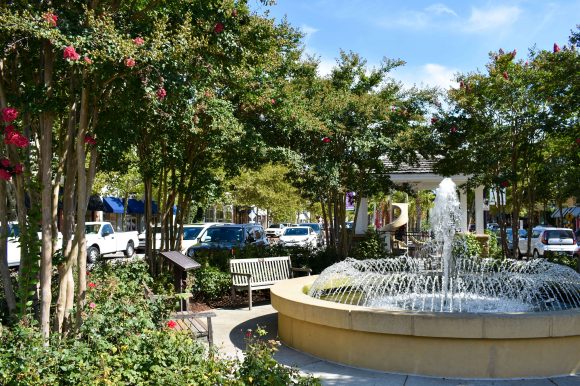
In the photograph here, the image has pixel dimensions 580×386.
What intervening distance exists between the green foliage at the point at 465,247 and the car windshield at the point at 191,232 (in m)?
10.9

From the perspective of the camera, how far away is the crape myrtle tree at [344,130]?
1340cm

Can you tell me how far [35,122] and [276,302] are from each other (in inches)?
152

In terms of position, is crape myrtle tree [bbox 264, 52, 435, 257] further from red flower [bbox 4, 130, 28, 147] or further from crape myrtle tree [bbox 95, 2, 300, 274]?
red flower [bbox 4, 130, 28, 147]

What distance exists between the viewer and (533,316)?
601 centimetres

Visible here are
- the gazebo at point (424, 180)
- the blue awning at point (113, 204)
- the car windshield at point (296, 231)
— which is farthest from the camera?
the blue awning at point (113, 204)

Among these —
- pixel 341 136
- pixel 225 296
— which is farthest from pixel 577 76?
pixel 225 296

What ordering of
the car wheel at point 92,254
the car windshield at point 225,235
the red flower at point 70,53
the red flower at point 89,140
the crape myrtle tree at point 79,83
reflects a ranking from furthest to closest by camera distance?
the car wheel at point 92,254 → the car windshield at point 225,235 → the red flower at point 89,140 → the crape myrtle tree at point 79,83 → the red flower at point 70,53

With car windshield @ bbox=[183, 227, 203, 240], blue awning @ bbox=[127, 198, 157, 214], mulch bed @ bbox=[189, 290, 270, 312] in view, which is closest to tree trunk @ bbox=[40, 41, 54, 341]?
mulch bed @ bbox=[189, 290, 270, 312]

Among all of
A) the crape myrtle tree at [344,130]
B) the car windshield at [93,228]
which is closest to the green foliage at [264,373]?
the crape myrtle tree at [344,130]

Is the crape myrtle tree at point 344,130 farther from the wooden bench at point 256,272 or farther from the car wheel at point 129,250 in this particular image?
the car wheel at point 129,250

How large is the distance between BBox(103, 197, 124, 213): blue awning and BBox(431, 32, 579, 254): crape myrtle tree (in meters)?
23.2

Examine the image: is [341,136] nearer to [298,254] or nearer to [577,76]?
[298,254]

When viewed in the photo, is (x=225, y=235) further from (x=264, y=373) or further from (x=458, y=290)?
(x=264, y=373)

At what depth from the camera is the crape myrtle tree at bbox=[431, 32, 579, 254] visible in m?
13.5
